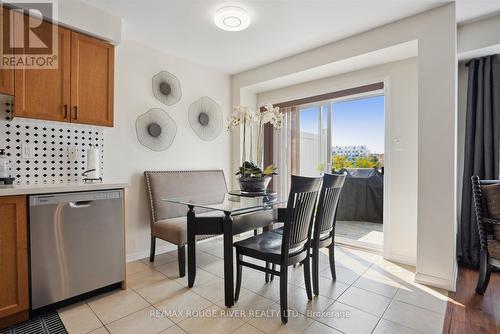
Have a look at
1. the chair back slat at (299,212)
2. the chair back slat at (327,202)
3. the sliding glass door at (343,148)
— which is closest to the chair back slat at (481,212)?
the chair back slat at (327,202)

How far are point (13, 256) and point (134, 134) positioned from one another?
1.64 meters

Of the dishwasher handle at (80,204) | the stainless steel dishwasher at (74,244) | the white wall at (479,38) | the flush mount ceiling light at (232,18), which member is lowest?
the stainless steel dishwasher at (74,244)

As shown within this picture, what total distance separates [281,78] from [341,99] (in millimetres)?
878

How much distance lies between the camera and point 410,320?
5.87 feet

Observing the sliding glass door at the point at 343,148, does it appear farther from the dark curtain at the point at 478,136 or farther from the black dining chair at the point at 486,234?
the black dining chair at the point at 486,234

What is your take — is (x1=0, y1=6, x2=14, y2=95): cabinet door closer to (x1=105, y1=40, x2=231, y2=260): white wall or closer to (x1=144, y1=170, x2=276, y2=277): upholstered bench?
(x1=105, y1=40, x2=231, y2=260): white wall

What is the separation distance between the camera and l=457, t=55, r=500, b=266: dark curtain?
8.60 ft

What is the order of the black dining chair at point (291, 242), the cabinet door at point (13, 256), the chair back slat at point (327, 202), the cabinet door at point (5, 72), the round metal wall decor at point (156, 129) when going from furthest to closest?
the round metal wall decor at point (156, 129)
the chair back slat at point (327, 202)
the cabinet door at point (5, 72)
the black dining chair at point (291, 242)
the cabinet door at point (13, 256)

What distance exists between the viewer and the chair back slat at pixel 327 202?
2.12m

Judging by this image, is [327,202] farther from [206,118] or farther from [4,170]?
[4,170]

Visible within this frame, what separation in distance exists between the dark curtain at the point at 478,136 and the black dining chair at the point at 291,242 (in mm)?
2030

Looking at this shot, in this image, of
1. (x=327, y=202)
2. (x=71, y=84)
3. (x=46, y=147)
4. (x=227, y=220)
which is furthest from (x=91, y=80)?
(x=327, y=202)

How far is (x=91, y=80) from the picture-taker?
7.73 feet

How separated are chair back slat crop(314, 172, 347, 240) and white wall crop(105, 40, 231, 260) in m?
2.04
